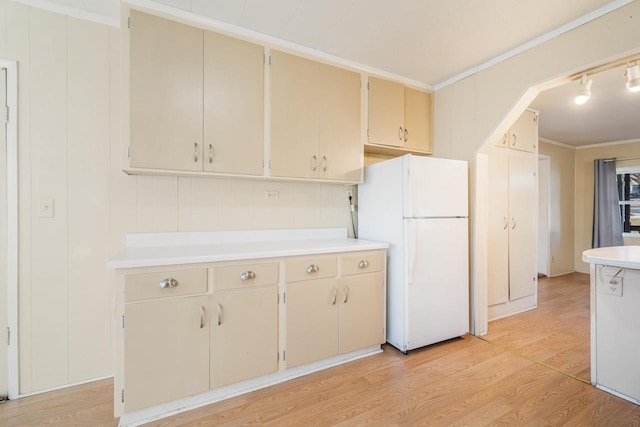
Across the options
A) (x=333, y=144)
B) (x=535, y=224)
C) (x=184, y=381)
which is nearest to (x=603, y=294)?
(x=535, y=224)

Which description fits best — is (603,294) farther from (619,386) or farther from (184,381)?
(184,381)

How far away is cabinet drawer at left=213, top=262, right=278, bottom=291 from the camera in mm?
1679

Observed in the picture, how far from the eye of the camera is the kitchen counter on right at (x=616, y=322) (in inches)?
66.2

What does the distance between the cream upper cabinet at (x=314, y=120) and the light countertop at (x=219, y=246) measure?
0.56 meters

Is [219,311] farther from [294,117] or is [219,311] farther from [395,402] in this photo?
[294,117]

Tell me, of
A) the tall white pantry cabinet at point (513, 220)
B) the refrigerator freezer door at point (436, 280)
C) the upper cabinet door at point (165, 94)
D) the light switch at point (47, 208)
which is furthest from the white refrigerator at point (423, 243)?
the light switch at point (47, 208)

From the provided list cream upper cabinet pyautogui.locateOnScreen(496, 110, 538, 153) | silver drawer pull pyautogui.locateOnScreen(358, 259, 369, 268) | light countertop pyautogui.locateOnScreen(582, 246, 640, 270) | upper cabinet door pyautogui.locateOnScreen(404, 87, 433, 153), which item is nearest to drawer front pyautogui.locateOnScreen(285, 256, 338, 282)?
silver drawer pull pyautogui.locateOnScreen(358, 259, 369, 268)

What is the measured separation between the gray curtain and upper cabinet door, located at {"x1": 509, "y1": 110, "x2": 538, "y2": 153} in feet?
8.91

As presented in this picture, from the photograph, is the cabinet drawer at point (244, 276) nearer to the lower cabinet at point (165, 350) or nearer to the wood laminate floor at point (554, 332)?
the lower cabinet at point (165, 350)

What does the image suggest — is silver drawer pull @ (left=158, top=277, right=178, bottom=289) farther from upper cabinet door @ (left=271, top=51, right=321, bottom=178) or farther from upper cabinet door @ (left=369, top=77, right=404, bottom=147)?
upper cabinet door @ (left=369, top=77, right=404, bottom=147)

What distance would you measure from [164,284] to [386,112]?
7.49 feet

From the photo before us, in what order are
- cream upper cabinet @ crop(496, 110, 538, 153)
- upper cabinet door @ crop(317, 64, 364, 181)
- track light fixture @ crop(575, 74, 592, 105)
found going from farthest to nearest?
cream upper cabinet @ crop(496, 110, 538, 153)
upper cabinet door @ crop(317, 64, 364, 181)
track light fixture @ crop(575, 74, 592, 105)

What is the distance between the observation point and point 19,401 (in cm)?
168

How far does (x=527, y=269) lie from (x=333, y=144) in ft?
9.24
